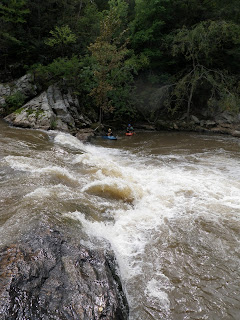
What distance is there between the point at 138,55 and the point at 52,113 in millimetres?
8447

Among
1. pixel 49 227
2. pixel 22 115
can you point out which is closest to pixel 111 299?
pixel 49 227

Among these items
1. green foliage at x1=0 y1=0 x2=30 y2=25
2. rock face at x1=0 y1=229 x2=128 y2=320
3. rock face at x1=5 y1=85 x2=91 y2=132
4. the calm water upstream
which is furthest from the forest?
rock face at x1=0 y1=229 x2=128 y2=320

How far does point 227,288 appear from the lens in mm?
3018

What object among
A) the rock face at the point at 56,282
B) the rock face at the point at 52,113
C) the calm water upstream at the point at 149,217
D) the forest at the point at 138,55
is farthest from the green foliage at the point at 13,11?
the rock face at the point at 56,282

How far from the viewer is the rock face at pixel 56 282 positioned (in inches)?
81.9

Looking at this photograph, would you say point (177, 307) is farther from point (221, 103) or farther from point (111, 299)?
point (221, 103)

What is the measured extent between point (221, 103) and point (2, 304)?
1539cm

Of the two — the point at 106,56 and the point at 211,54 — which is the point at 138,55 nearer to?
the point at 106,56

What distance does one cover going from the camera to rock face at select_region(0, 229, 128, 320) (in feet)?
6.82

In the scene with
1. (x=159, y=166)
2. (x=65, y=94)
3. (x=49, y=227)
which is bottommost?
(x=159, y=166)

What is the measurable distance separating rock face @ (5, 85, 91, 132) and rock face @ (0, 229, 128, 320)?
8945mm

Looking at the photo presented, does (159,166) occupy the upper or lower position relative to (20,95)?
lower

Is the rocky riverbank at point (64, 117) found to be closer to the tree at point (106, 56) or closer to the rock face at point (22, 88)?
the rock face at point (22, 88)

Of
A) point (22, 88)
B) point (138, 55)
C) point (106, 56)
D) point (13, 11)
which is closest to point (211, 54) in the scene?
point (138, 55)
